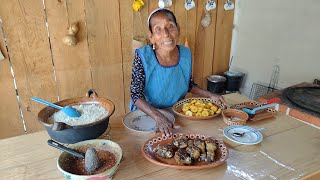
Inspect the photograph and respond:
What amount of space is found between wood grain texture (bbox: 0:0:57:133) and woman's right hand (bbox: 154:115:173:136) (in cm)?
160

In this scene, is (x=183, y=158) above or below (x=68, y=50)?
below

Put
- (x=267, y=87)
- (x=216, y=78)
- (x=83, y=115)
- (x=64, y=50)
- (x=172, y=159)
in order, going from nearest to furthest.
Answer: (x=172, y=159) < (x=83, y=115) < (x=64, y=50) < (x=267, y=87) < (x=216, y=78)

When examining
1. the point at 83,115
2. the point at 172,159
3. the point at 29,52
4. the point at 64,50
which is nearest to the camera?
the point at 172,159

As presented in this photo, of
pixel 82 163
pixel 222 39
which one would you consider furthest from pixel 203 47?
pixel 82 163

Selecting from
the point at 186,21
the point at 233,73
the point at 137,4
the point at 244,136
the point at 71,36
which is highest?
the point at 137,4

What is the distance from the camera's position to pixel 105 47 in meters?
2.66

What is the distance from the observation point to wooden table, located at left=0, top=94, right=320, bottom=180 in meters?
1.00

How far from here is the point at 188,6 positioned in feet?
9.48

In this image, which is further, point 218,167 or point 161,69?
point 161,69

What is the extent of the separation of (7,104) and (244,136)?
215cm

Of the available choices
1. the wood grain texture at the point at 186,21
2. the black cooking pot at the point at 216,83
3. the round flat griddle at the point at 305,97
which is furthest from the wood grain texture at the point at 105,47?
the round flat griddle at the point at 305,97

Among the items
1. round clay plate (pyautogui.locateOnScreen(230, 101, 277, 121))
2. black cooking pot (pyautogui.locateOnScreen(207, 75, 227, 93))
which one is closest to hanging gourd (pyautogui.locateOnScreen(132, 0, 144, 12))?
black cooking pot (pyautogui.locateOnScreen(207, 75, 227, 93))

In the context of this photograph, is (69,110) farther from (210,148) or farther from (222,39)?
(222,39)

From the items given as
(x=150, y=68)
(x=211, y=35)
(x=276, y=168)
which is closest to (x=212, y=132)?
(x=276, y=168)
